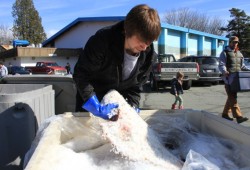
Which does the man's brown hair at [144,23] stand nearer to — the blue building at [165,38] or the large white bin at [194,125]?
the large white bin at [194,125]

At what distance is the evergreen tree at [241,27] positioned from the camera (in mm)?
55219

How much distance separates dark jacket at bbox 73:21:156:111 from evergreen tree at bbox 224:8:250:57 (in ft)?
180

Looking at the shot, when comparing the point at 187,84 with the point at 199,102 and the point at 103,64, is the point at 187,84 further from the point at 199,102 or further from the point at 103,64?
the point at 103,64

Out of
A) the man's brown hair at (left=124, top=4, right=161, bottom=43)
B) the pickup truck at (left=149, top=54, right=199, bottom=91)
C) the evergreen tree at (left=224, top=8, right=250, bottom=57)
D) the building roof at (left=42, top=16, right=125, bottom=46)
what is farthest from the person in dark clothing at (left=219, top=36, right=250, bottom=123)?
the evergreen tree at (left=224, top=8, right=250, bottom=57)

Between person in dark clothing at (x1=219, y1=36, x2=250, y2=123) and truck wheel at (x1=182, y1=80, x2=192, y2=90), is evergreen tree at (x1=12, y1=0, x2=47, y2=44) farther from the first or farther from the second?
person in dark clothing at (x1=219, y1=36, x2=250, y2=123)

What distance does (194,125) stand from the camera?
10.9ft

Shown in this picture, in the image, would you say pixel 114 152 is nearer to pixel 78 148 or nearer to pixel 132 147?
pixel 132 147

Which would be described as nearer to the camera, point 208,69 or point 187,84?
point 187,84

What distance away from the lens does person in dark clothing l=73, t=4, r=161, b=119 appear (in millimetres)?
2570

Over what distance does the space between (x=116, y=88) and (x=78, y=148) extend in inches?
27.5

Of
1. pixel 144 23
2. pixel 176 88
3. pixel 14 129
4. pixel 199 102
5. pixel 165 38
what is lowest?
pixel 199 102

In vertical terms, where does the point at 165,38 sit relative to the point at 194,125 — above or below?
above

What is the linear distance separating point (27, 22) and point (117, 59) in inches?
2777

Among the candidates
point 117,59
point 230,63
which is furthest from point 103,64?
point 230,63
